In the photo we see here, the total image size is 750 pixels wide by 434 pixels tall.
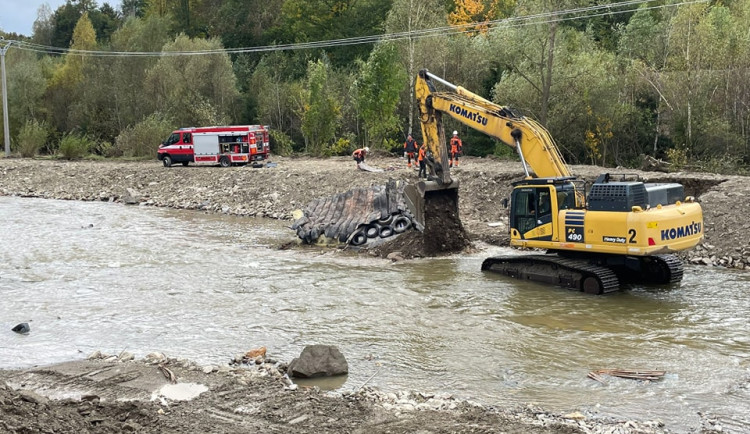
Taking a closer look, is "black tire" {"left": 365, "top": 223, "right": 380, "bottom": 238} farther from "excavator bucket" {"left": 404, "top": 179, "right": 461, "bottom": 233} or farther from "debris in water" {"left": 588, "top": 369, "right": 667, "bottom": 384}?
"debris in water" {"left": 588, "top": 369, "right": 667, "bottom": 384}

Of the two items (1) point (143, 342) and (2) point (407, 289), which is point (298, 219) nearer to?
(2) point (407, 289)

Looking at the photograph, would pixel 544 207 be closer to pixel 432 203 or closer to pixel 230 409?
pixel 432 203

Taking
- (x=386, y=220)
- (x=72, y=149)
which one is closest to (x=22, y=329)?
(x=386, y=220)

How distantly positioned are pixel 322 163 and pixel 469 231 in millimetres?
14795

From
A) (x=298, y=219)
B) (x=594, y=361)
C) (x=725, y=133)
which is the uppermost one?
(x=725, y=133)

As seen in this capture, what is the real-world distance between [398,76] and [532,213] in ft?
80.3

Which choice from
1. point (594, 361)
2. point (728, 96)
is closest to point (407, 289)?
point (594, 361)

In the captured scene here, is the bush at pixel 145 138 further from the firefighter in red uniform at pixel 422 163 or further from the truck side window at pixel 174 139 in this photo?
the firefighter in red uniform at pixel 422 163

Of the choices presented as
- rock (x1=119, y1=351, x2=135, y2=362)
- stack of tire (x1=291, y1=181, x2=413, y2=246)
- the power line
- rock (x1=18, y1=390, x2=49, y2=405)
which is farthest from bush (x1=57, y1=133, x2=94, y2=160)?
rock (x1=18, y1=390, x2=49, y2=405)

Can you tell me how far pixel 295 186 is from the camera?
3005 centimetres

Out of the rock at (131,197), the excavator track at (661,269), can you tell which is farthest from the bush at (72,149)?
the excavator track at (661,269)

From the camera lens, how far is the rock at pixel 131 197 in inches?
1282

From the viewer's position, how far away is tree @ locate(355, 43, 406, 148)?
38281 millimetres

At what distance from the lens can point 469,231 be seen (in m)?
22.4
